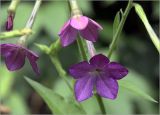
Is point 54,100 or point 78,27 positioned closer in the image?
point 78,27

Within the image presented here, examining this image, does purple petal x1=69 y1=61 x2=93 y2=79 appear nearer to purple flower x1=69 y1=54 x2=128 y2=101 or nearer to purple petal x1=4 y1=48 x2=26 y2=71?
purple flower x1=69 y1=54 x2=128 y2=101

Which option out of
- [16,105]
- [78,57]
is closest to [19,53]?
[16,105]

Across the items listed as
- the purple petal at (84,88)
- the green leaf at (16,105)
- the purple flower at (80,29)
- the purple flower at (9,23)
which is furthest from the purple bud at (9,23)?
the green leaf at (16,105)

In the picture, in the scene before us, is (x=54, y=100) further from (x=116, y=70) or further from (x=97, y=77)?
(x=116, y=70)

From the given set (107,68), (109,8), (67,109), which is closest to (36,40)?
(109,8)

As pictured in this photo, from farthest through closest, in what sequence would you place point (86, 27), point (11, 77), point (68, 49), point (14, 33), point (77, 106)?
point (68, 49), point (11, 77), point (77, 106), point (86, 27), point (14, 33)

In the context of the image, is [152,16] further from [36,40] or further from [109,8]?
[36,40]

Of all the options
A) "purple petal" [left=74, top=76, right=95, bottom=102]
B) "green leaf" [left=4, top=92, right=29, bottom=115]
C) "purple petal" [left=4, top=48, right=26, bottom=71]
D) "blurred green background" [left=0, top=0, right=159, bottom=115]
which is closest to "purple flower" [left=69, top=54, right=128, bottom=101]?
"purple petal" [left=74, top=76, right=95, bottom=102]
